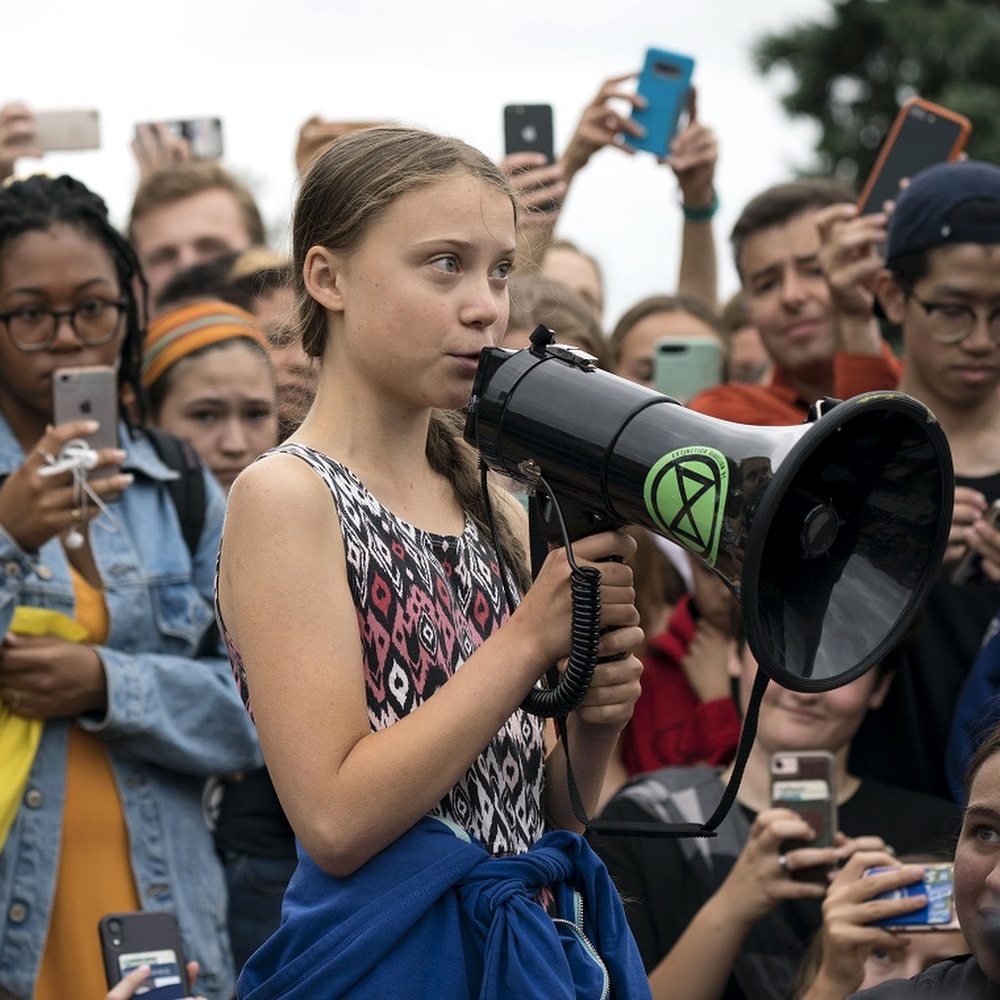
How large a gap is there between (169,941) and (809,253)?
2.93 meters

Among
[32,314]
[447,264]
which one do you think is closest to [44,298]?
[32,314]

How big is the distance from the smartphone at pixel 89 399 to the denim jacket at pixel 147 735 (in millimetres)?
144

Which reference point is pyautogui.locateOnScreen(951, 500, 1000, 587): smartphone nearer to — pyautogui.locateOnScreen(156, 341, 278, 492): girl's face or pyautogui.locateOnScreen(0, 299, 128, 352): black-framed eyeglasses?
pyautogui.locateOnScreen(156, 341, 278, 492): girl's face

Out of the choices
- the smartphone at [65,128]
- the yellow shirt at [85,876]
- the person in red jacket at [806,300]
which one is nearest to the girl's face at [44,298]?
the yellow shirt at [85,876]

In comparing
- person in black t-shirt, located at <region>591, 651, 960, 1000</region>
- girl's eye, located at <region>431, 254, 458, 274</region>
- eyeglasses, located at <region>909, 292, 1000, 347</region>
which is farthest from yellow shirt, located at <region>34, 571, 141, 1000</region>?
eyeglasses, located at <region>909, 292, 1000, 347</region>

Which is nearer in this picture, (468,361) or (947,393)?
(468,361)

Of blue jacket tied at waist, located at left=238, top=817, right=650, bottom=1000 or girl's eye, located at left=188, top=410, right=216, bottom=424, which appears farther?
girl's eye, located at left=188, top=410, right=216, bottom=424

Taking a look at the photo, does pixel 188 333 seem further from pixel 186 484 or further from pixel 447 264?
pixel 447 264

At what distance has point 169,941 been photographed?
3.27 metres

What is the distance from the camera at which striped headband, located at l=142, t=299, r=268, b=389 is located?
4.63 m

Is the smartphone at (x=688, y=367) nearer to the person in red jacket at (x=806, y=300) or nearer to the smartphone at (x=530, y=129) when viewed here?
the person in red jacket at (x=806, y=300)

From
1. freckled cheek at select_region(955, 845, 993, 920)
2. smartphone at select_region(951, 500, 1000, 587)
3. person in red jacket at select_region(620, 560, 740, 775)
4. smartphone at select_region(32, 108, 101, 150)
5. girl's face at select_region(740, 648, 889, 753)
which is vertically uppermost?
smartphone at select_region(32, 108, 101, 150)

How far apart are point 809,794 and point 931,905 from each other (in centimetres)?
36

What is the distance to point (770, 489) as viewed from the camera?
2.00 m
